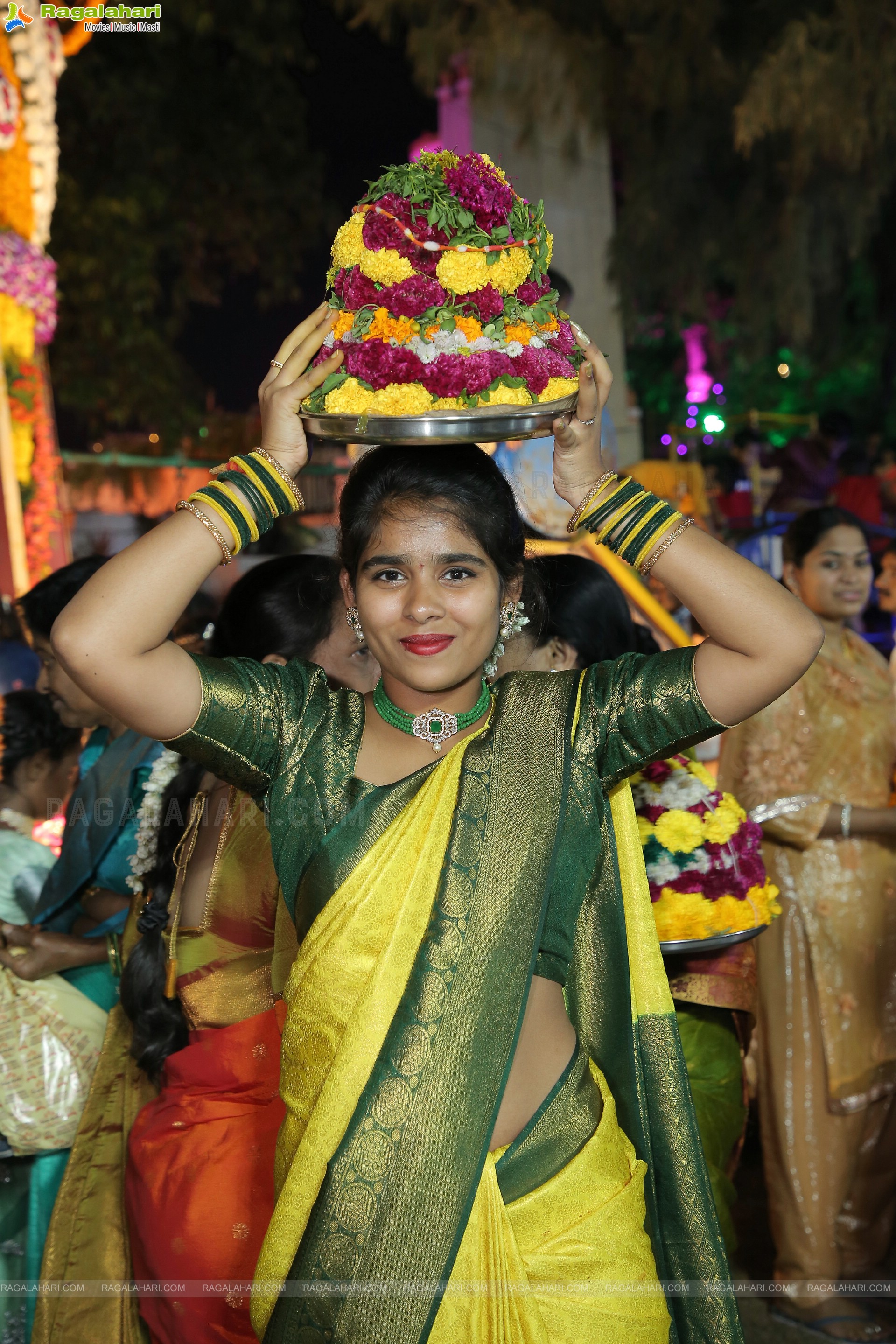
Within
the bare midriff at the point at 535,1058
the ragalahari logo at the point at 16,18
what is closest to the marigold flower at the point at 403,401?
the bare midriff at the point at 535,1058

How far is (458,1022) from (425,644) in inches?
21.5

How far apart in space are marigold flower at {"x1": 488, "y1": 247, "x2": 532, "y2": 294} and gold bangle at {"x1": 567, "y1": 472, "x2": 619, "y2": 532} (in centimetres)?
30

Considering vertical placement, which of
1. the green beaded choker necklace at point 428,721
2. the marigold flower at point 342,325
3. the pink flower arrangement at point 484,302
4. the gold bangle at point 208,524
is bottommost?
the green beaded choker necklace at point 428,721

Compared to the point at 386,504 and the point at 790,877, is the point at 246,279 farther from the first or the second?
the point at 386,504

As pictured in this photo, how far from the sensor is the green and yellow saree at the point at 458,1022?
167 centimetres

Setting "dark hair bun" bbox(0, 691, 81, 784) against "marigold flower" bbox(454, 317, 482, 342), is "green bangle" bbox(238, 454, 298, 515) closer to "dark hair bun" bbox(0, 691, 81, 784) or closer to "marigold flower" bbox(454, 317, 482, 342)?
"marigold flower" bbox(454, 317, 482, 342)

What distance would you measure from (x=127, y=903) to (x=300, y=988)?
4.53ft

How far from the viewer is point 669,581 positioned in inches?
67.9

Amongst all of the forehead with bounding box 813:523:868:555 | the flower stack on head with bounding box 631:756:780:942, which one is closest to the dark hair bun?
the flower stack on head with bounding box 631:756:780:942

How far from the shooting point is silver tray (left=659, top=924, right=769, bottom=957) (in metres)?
2.45

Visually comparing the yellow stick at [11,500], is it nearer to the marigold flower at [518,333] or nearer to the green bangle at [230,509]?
the green bangle at [230,509]

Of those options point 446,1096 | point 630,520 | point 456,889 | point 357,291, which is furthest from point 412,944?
point 357,291

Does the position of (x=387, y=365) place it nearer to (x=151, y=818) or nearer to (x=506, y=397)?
(x=506, y=397)

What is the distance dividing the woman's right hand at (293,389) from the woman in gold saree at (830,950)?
7.33ft
